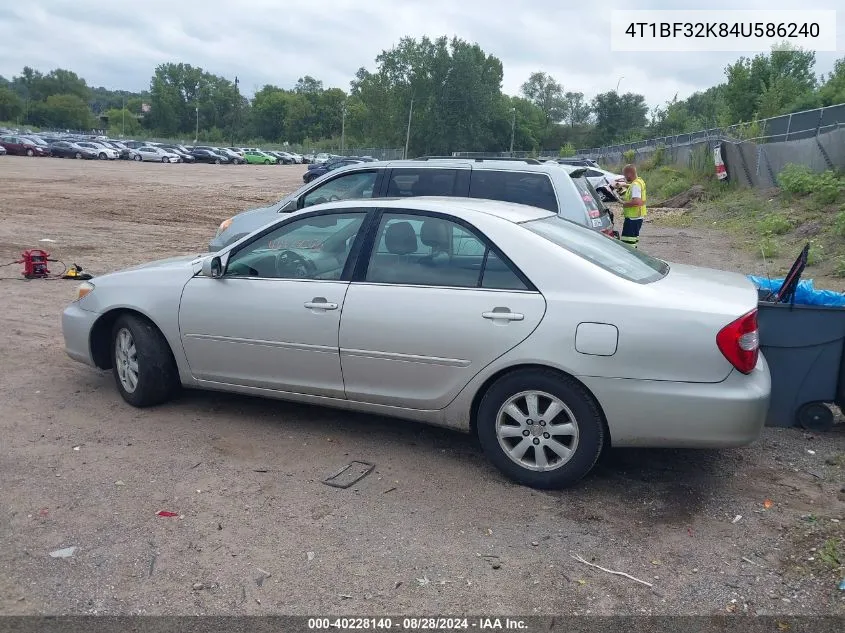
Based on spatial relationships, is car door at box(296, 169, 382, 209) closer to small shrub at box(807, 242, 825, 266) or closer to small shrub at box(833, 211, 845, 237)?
small shrub at box(807, 242, 825, 266)

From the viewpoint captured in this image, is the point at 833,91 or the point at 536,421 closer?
the point at 536,421

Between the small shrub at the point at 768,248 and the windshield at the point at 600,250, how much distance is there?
359 inches

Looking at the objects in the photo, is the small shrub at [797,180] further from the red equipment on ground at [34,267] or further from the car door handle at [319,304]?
the car door handle at [319,304]

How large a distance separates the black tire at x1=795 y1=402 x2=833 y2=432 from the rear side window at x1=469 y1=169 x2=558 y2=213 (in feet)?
11.2

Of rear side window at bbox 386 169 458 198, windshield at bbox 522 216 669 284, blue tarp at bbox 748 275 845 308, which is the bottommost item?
blue tarp at bbox 748 275 845 308

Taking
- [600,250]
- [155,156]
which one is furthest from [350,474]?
[155,156]

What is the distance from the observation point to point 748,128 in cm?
2619

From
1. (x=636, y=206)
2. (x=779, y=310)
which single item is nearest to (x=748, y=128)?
(x=636, y=206)

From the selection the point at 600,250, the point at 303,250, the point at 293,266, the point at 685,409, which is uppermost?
the point at 600,250

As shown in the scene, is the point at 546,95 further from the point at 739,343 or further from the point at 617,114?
the point at 739,343

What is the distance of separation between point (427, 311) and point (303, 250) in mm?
1126

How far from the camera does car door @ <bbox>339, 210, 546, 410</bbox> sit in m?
4.43

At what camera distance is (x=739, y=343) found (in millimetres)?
4043

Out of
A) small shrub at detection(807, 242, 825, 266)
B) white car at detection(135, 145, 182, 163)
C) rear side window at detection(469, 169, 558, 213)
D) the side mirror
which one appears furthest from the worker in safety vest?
white car at detection(135, 145, 182, 163)
